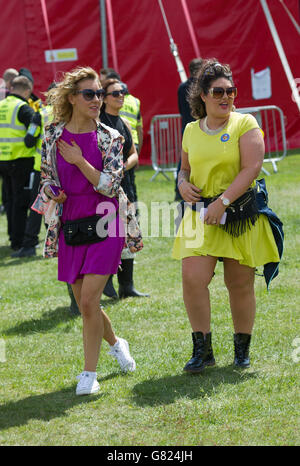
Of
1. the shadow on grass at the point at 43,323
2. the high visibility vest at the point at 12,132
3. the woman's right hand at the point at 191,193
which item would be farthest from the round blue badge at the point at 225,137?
the high visibility vest at the point at 12,132

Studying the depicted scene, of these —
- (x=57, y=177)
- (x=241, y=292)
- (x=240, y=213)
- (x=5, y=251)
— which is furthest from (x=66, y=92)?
(x=5, y=251)

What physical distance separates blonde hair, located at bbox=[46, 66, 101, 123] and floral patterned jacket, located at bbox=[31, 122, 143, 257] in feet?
0.21

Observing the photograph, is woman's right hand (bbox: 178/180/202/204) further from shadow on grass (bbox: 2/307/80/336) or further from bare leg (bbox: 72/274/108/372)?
shadow on grass (bbox: 2/307/80/336)

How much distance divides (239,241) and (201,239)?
233mm

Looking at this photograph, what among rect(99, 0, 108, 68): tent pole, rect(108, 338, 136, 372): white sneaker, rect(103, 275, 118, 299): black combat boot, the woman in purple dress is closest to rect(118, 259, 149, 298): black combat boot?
rect(103, 275, 118, 299): black combat boot

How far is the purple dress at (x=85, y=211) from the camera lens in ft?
15.4

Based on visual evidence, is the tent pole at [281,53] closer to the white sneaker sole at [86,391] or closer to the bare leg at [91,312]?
the bare leg at [91,312]

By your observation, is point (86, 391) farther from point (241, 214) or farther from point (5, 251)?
point (5, 251)

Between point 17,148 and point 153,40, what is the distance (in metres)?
7.31

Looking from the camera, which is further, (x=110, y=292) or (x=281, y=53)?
(x=281, y=53)

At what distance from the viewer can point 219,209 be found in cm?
463

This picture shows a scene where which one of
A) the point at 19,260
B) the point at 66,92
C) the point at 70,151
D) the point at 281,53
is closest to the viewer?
the point at 70,151

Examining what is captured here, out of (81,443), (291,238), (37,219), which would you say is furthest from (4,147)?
(81,443)

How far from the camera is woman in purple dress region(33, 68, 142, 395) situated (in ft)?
15.3
